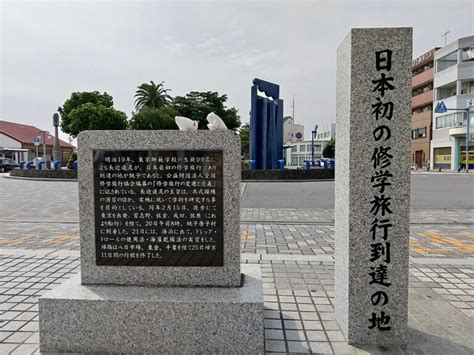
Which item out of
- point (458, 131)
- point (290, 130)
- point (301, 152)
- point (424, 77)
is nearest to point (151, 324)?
point (458, 131)

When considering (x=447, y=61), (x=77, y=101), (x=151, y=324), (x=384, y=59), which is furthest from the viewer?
(x=77, y=101)

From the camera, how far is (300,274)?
4.70 metres

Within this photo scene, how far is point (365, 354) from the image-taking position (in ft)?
9.16

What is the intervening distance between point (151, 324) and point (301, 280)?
7.22ft

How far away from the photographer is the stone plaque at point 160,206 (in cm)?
312

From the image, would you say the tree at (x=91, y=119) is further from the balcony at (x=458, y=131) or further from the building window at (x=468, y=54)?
the building window at (x=468, y=54)

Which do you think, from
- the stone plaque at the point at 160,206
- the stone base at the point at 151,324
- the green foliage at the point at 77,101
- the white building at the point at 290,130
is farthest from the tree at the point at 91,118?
the stone base at the point at 151,324

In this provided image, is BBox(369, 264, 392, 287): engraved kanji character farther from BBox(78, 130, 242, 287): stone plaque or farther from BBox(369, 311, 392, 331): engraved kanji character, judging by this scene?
BBox(78, 130, 242, 287): stone plaque

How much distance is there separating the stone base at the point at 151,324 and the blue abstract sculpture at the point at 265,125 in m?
19.0

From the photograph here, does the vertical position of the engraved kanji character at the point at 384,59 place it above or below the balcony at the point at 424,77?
below

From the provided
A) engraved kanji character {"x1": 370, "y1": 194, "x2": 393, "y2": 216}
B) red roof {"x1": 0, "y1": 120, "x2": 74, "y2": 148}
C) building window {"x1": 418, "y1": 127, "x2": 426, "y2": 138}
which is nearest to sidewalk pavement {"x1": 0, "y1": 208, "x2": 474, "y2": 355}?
engraved kanji character {"x1": 370, "y1": 194, "x2": 393, "y2": 216}

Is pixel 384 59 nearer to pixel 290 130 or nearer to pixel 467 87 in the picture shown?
pixel 467 87

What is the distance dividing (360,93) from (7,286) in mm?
4408

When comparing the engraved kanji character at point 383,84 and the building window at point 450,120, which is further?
the building window at point 450,120
